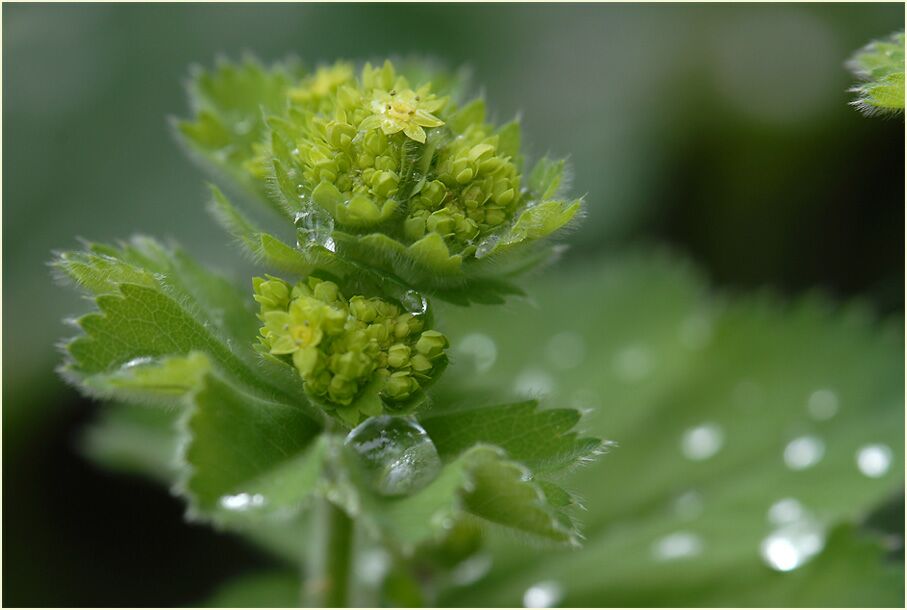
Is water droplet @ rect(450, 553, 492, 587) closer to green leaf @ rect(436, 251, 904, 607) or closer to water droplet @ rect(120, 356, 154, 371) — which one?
green leaf @ rect(436, 251, 904, 607)

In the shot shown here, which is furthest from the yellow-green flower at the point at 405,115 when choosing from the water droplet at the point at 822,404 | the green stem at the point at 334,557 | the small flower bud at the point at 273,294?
the water droplet at the point at 822,404

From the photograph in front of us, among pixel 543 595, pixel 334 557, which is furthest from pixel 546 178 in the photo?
pixel 543 595

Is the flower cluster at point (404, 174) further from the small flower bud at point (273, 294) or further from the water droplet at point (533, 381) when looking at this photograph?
the water droplet at point (533, 381)

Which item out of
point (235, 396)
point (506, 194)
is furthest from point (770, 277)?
point (235, 396)

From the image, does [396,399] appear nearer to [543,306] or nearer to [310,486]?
[310,486]

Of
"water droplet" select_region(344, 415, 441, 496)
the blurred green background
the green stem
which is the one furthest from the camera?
the blurred green background

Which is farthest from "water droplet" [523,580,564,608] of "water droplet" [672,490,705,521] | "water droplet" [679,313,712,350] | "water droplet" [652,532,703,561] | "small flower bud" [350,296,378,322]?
"small flower bud" [350,296,378,322]

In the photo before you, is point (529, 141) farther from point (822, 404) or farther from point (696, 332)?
point (822, 404)
